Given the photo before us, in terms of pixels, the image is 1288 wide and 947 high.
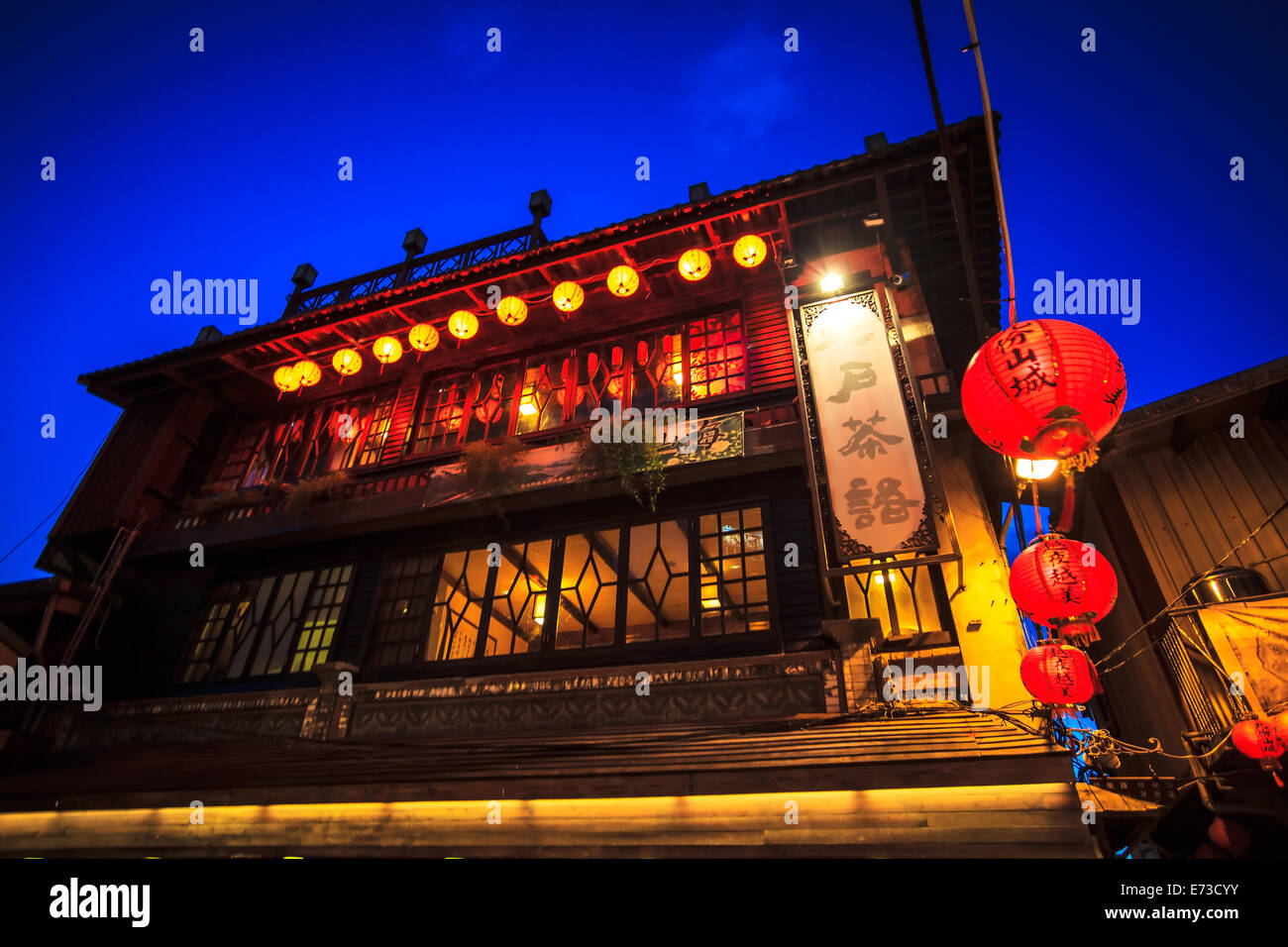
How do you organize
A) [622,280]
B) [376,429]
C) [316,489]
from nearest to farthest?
[622,280] < [316,489] < [376,429]

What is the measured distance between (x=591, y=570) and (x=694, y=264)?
5.68 meters

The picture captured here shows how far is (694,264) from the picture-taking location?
1117 centimetres

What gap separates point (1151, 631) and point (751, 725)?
7.35 metres

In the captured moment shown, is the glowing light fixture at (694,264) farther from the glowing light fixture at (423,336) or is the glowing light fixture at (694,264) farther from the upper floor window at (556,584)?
the glowing light fixture at (423,336)

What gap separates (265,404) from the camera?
49.9ft

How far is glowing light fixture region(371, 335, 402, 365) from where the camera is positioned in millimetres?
13055

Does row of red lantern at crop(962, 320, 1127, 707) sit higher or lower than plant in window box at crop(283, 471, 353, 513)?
lower

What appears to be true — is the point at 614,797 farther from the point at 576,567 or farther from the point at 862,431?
the point at 576,567

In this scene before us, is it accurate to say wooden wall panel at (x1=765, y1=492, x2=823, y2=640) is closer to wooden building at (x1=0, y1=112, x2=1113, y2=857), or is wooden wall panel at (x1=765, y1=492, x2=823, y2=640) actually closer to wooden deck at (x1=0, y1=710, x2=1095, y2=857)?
wooden building at (x1=0, y1=112, x2=1113, y2=857)

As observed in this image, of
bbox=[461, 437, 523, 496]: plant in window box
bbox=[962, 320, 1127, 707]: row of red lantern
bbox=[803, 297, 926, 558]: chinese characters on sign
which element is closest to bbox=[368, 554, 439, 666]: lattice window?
bbox=[461, 437, 523, 496]: plant in window box

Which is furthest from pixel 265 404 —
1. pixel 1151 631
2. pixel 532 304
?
pixel 1151 631

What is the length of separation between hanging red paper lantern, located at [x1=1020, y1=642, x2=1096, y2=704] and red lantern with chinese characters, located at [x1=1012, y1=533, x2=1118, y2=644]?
0.83 feet

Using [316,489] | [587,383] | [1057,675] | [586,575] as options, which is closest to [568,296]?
[587,383]
